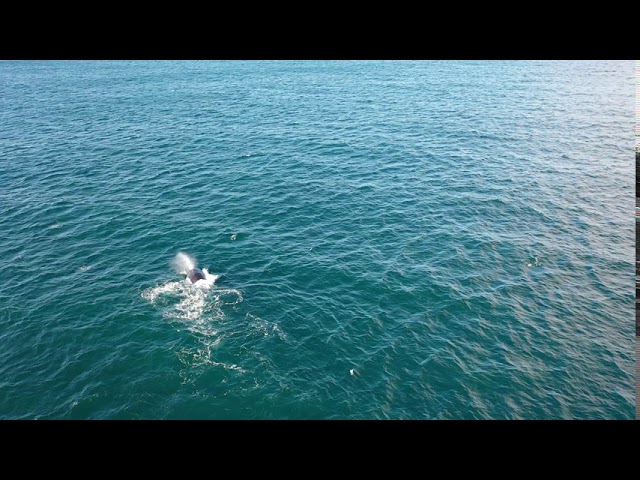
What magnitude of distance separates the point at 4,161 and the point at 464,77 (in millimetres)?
160775

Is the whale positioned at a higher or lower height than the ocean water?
higher

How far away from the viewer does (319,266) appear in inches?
3056

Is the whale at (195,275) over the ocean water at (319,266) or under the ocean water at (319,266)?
over

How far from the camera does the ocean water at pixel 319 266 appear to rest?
57000mm

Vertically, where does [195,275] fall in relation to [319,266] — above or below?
above

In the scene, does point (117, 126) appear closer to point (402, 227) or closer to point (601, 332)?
point (402, 227)

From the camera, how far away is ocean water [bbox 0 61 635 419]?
57.0 metres

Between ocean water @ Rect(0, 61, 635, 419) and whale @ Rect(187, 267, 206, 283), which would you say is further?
whale @ Rect(187, 267, 206, 283)

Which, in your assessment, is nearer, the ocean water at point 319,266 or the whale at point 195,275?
the ocean water at point 319,266

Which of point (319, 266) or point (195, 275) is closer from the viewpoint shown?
point (195, 275)
